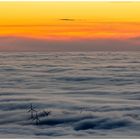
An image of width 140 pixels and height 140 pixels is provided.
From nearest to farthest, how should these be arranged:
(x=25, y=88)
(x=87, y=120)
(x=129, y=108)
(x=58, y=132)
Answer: (x=58, y=132) → (x=87, y=120) → (x=129, y=108) → (x=25, y=88)

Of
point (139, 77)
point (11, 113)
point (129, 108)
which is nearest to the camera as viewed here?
point (11, 113)

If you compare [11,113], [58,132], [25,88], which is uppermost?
[25,88]

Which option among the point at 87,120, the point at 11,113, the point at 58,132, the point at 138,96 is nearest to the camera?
the point at 58,132

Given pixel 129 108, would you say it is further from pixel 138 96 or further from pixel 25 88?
pixel 25 88

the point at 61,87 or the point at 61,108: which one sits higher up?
the point at 61,87

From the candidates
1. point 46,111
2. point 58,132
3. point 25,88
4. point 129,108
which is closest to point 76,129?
point 58,132

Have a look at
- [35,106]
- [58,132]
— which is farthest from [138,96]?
[58,132]

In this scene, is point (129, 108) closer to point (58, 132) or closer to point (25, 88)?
point (58, 132)

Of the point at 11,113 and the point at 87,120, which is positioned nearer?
the point at 87,120

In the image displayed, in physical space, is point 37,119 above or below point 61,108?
below
